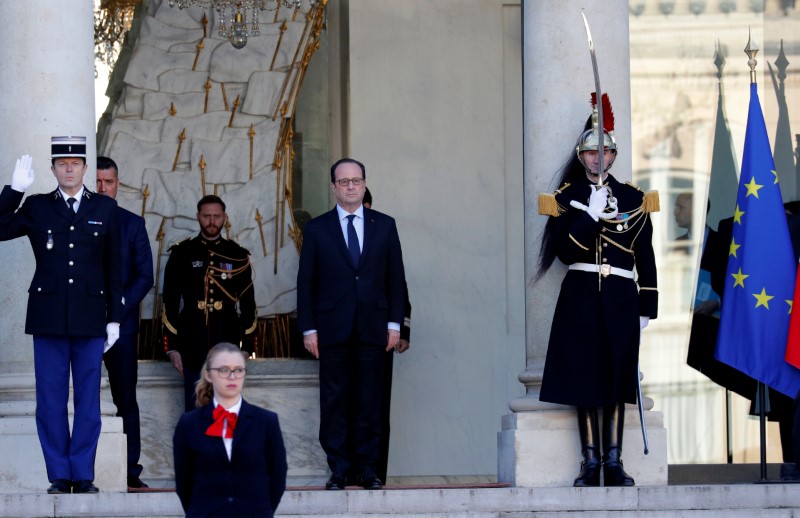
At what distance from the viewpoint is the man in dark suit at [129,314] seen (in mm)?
13117

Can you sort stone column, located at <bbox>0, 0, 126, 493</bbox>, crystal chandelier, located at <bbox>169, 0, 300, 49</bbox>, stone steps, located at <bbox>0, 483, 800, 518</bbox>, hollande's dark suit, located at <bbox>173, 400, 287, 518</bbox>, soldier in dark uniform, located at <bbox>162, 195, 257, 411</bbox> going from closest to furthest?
1. hollande's dark suit, located at <bbox>173, 400, 287, 518</bbox>
2. stone steps, located at <bbox>0, 483, 800, 518</bbox>
3. stone column, located at <bbox>0, 0, 126, 493</bbox>
4. soldier in dark uniform, located at <bbox>162, 195, 257, 411</bbox>
5. crystal chandelier, located at <bbox>169, 0, 300, 49</bbox>

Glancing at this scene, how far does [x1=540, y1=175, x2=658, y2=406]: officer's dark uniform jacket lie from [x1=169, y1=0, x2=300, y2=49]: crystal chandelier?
12.2 feet

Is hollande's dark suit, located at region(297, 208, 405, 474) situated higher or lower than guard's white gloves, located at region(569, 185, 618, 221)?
lower

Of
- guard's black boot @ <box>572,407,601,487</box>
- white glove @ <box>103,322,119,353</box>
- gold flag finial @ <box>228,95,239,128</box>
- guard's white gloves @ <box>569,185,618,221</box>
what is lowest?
guard's black boot @ <box>572,407,601,487</box>

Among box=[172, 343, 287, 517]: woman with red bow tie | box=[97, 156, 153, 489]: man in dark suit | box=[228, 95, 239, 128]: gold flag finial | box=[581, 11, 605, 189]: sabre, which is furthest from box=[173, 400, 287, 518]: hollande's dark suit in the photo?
box=[228, 95, 239, 128]: gold flag finial

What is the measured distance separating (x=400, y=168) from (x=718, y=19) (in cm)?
280

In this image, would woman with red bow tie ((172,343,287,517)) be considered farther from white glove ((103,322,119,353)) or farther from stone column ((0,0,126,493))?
stone column ((0,0,126,493))

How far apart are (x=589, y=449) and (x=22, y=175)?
361 cm

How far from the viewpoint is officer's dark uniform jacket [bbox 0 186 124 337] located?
11.8 metres

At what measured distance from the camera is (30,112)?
497 inches

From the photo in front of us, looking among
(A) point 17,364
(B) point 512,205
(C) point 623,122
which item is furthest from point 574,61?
(A) point 17,364

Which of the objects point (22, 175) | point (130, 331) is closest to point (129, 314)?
point (130, 331)

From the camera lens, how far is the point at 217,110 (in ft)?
51.3

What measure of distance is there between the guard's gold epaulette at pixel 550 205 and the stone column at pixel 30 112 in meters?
2.73
